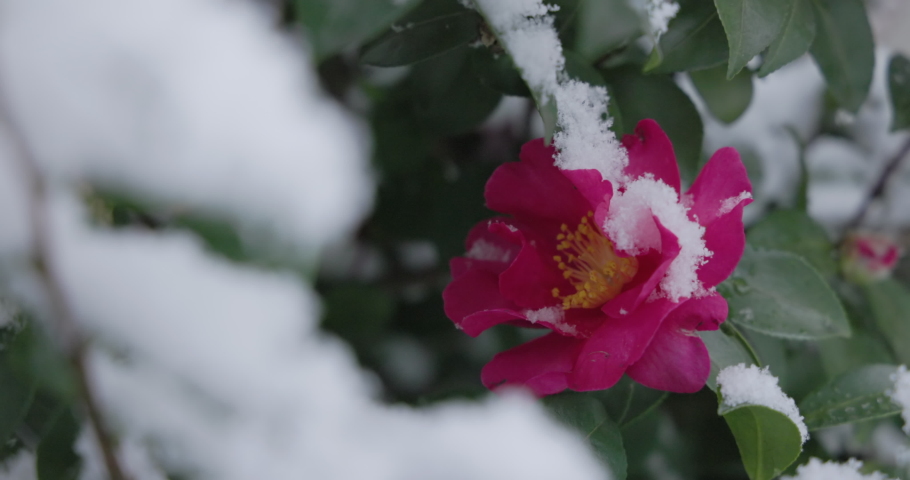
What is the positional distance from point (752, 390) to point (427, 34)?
40cm

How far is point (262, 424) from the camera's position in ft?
1.14

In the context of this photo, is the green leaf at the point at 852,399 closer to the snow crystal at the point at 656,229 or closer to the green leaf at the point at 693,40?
the snow crystal at the point at 656,229

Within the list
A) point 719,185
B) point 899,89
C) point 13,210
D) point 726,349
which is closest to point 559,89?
point 719,185

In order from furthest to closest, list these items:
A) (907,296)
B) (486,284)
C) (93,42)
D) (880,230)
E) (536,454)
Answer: (880,230) → (907,296) → (486,284) → (536,454) → (93,42)

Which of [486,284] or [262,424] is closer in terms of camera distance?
[262,424]

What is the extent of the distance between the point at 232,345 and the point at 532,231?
30 cm

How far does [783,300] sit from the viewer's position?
546 mm

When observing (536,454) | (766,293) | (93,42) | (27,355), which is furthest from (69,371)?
(766,293)

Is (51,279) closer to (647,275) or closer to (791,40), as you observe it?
(647,275)

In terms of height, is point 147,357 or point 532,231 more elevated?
point 147,357

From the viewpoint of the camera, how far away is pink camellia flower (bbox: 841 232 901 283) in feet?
2.69

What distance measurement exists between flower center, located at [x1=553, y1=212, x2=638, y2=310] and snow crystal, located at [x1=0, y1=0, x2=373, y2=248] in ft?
0.94

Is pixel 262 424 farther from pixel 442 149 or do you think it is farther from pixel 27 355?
pixel 442 149

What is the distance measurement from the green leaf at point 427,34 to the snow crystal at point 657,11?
0.16 m
